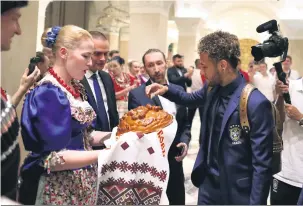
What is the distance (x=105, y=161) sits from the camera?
1.86m

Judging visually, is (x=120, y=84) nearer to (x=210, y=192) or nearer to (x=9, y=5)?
(x=210, y=192)

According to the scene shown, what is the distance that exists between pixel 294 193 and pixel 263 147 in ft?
2.66

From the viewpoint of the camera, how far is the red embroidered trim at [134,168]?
1887 millimetres

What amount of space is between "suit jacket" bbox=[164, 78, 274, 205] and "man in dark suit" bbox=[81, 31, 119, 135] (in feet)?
2.96

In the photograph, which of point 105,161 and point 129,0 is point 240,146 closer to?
point 105,161

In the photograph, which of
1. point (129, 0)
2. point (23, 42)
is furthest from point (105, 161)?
point (129, 0)

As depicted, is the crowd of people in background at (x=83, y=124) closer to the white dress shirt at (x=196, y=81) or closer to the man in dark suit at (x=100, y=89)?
the man in dark suit at (x=100, y=89)

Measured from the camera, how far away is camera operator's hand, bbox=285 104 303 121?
2.63m

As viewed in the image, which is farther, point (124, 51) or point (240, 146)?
point (124, 51)

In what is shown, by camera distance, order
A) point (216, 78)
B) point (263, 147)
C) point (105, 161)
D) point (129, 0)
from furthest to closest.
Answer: point (129, 0) < point (216, 78) < point (263, 147) < point (105, 161)

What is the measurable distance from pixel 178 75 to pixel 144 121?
5.99m

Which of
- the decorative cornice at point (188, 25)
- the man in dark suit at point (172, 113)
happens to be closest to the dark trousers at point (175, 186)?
the man in dark suit at point (172, 113)

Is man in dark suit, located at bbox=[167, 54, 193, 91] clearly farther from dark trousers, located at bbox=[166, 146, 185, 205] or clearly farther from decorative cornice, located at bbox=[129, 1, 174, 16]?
dark trousers, located at bbox=[166, 146, 185, 205]

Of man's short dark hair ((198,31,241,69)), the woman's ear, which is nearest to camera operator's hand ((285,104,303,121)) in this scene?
man's short dark hair ((198,31,241,69))
